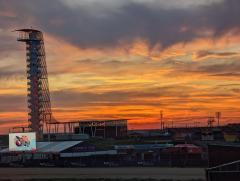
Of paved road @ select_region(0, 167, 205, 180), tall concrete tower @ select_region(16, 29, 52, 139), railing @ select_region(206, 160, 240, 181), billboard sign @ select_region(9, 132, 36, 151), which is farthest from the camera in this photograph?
tall concrete tower @ select_region(16, 29, 52, 139)

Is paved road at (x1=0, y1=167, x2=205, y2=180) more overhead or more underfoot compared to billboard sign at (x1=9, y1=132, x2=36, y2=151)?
more underfoot

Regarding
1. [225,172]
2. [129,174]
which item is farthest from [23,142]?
[225,172]

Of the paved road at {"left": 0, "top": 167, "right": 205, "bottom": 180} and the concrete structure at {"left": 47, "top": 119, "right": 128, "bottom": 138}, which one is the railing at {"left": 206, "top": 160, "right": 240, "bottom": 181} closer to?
the paved road at {"left": 0, "top": 167, "right": 205, "bottom": 180}

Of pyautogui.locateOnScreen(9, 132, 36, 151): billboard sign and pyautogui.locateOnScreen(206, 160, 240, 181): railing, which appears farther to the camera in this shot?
pyautogui.locateOnScreen(9, 132, 36, 151): billboard sign

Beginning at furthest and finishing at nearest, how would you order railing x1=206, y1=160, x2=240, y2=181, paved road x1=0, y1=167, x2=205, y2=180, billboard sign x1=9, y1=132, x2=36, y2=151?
billboard sign x1=9, y1=132, x2=36, y2=151 → paved road x1=0, y1=167, x2=205, y2=180 → railing x1=206, y1=160, x2=240, y2=181

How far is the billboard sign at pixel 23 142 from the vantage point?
108 m

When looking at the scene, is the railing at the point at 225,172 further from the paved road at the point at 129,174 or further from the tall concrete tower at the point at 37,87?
the tall concrete tower at the point at 37,87

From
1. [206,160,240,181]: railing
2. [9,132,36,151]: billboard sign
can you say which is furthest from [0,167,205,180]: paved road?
[9,132,36,151]: billboard sign

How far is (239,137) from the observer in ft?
410

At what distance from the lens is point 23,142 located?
4318 inches

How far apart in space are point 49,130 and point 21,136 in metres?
62.3

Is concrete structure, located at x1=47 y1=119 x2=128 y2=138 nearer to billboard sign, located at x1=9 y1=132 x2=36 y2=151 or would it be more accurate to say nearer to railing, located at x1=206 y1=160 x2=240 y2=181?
billboard sign, located at x1=9 y1=132 x2=36 y2=151

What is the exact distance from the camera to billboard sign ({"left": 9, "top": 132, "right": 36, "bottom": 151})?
356 feet

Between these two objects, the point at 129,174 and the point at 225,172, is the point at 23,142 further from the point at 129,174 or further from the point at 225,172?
the point at 225,172
